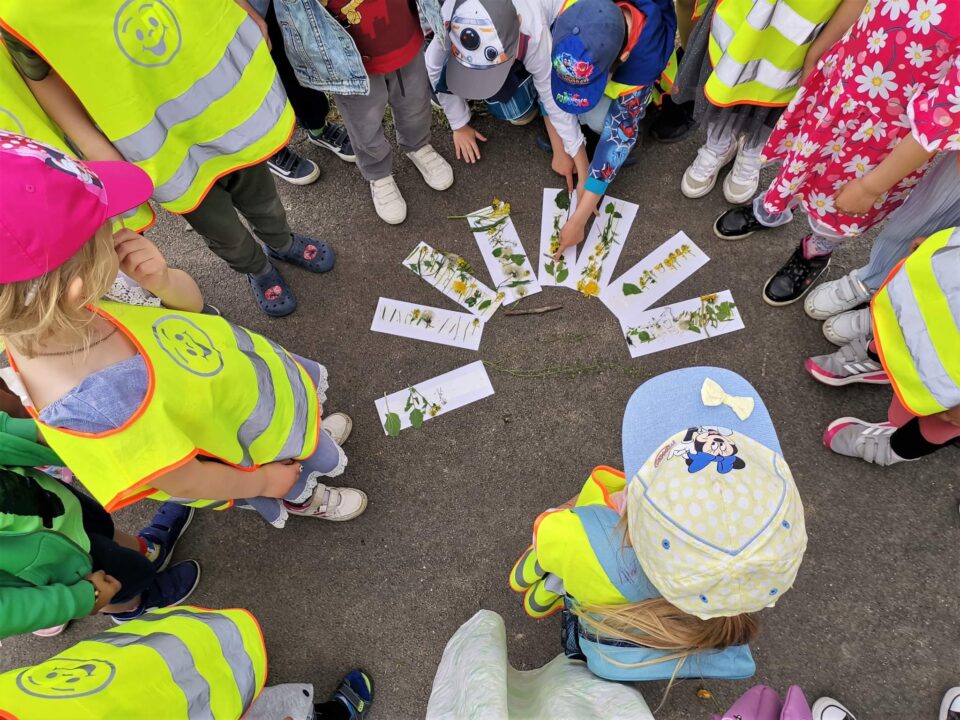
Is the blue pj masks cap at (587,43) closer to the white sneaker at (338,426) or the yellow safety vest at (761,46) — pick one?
the yellow safety vest at (761,46)

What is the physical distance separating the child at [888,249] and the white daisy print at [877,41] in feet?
1.14

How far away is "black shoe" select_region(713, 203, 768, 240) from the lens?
7.94 ft

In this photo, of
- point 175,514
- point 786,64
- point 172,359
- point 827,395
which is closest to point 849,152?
point 786,64

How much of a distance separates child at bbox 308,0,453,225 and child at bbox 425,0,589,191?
0.07 m

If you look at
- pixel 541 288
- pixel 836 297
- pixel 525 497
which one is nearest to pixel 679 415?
pixel 525 497

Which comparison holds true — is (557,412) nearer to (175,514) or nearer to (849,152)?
(849,152)

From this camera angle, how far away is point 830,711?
73.5 inches

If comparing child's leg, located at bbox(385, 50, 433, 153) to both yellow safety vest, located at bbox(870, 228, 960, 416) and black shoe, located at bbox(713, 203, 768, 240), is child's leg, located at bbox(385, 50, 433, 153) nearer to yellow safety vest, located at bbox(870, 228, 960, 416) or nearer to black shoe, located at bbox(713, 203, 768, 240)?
black shoe, located at bbox(713, 203, 768, 240)

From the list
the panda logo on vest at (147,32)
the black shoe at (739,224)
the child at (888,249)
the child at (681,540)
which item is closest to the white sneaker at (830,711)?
the child at (681,540)

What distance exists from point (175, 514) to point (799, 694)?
2172mm

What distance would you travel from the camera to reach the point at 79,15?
1292 millimetres

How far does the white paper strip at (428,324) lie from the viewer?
239cm

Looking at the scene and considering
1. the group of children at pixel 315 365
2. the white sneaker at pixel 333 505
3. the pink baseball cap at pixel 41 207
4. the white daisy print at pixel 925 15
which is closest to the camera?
the pink baseball cap at pixel 41 207

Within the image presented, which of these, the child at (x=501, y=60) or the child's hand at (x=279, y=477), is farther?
the child at (x=501, y=60)
